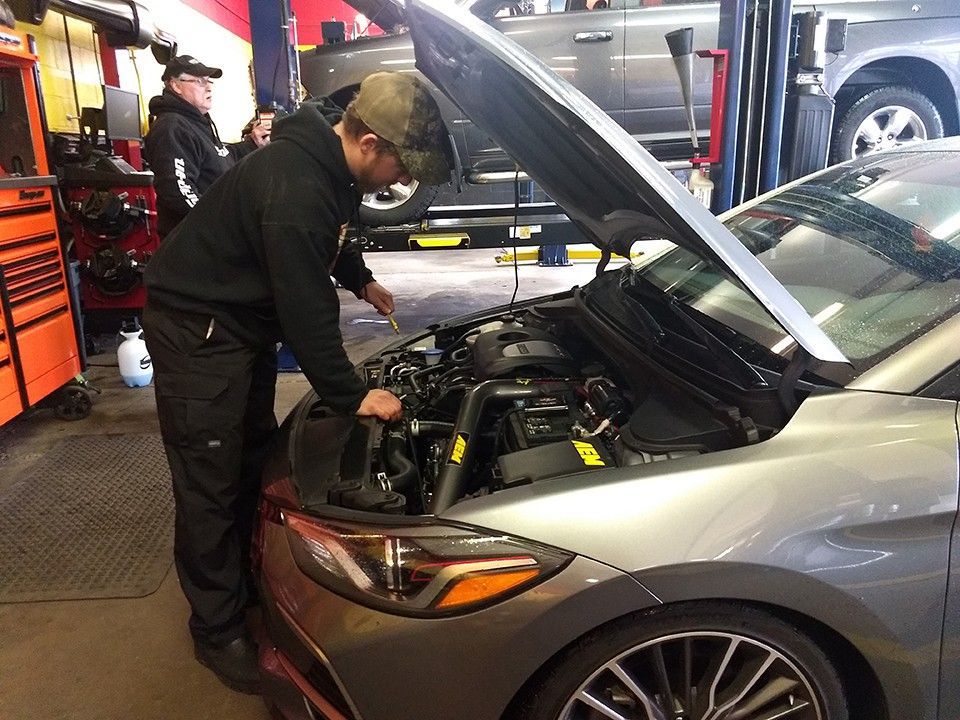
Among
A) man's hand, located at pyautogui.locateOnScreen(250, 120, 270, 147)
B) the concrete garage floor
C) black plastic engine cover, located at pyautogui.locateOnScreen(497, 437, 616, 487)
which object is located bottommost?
the concrete garage floor

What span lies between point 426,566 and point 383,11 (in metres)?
4.94

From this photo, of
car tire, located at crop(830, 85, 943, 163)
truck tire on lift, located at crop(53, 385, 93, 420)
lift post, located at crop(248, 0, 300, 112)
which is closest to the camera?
truck tire on lift, located at crop(53, 385, 93, 420)

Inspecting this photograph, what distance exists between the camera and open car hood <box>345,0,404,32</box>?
16.2ft

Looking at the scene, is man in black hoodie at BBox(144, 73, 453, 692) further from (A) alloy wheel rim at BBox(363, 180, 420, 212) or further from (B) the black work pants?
(A) alloy wheel rim at BBox(363, 180, 420, 212)

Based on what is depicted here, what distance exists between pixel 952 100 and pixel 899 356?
4406mm

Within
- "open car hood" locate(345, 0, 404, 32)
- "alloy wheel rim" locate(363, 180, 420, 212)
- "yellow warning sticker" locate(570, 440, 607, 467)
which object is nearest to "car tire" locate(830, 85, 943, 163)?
"alloy wheel rim" locate(363, 180, 420, 212)

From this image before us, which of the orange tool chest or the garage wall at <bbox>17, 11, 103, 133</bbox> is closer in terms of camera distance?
the orange tool chest

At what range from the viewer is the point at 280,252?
1.48m

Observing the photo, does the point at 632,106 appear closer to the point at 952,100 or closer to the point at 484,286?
the point at 952,100

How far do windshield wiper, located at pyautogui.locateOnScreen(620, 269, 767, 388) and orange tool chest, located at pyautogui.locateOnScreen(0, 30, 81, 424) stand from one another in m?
2.74

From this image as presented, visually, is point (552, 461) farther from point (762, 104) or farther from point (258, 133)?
point (258, 133)

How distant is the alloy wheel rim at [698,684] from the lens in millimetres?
1246

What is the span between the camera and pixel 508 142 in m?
1.67

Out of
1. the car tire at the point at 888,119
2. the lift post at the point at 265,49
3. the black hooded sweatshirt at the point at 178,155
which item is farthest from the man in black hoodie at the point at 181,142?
the car tire at the point at 888,119
